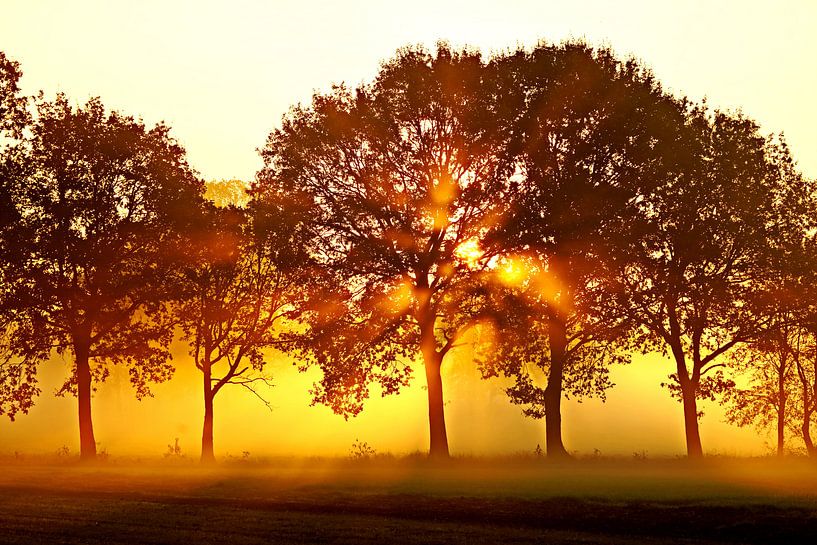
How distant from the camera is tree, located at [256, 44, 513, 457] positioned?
45.2 m

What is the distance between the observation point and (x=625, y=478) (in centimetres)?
3516

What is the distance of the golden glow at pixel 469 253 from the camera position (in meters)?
45.4

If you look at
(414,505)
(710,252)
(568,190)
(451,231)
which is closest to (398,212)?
(451,231)

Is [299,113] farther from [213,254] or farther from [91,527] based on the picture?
[91,527]

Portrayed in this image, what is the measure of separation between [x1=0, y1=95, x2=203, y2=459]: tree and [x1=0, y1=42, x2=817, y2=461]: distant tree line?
11 cm

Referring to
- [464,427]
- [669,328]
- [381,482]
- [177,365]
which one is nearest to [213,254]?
[381,482]

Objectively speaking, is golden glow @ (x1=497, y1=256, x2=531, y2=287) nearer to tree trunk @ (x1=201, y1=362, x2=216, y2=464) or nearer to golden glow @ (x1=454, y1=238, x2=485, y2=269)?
golden glow @ (x1=454, y1=238, x2=485, y2=269)

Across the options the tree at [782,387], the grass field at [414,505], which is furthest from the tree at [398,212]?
the tree at [782,387]

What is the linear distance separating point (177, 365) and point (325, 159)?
169 feet

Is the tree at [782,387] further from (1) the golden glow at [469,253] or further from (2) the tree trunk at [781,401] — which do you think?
(1) the golden glow at [469,253]

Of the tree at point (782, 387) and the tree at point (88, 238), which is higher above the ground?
the tree at point (88, 238)

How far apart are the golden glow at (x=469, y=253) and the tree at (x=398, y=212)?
0.05 metres

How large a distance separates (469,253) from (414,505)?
20.4 meters

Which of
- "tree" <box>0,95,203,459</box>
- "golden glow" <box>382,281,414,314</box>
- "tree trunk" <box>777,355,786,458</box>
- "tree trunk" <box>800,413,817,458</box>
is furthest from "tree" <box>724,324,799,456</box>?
"tree" <box>0,95,203,459</box>
